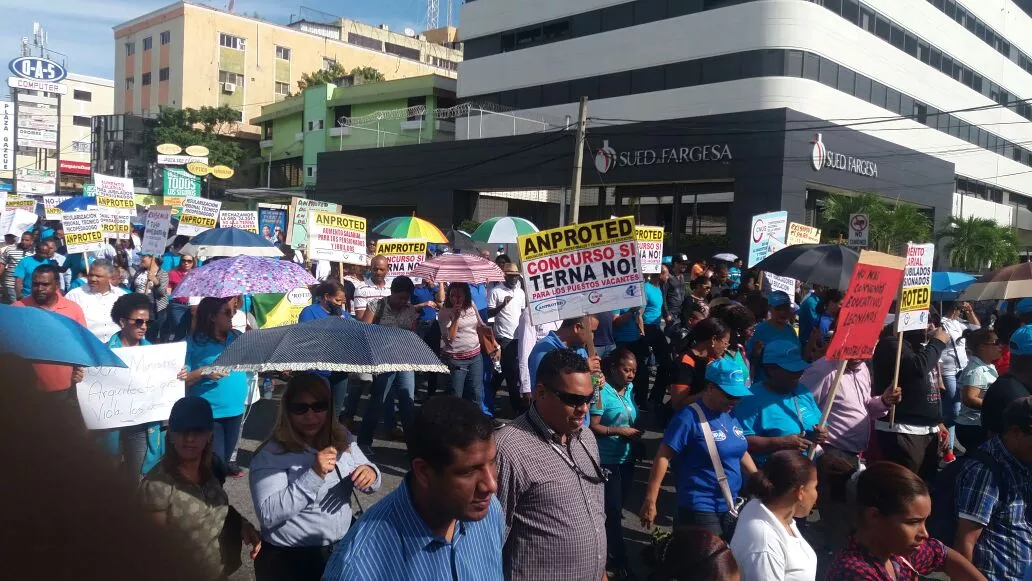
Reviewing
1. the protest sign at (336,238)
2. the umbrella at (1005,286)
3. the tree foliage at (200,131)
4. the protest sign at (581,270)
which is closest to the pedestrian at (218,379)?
the protest sign at (581,270)

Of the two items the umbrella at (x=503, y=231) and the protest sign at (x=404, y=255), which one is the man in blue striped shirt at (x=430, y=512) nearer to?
the protest sign at (x=404, y=255)

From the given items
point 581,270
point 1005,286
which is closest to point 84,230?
point 581,270

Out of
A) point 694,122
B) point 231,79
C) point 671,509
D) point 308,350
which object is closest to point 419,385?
point 671,509

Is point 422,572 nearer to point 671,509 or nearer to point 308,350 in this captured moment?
point 308,350

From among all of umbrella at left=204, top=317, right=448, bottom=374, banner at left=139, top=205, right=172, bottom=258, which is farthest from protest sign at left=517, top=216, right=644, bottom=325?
banner at left=139, top=205, right=172, bottom=258

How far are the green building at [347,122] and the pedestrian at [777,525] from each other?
120ft

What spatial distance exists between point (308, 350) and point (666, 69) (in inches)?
1212

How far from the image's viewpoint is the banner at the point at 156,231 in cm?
1248

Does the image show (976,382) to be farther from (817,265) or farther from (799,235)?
(799,235)

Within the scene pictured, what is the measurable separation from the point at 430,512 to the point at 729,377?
2.44 meters

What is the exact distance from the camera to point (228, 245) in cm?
1008

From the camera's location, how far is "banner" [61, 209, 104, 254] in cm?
1126

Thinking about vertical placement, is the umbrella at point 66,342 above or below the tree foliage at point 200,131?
below

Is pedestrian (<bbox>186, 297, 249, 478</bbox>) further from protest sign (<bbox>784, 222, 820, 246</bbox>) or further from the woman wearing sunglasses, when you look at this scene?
protest sign (<bbox>784, 222, 820, 246</bbox>)
